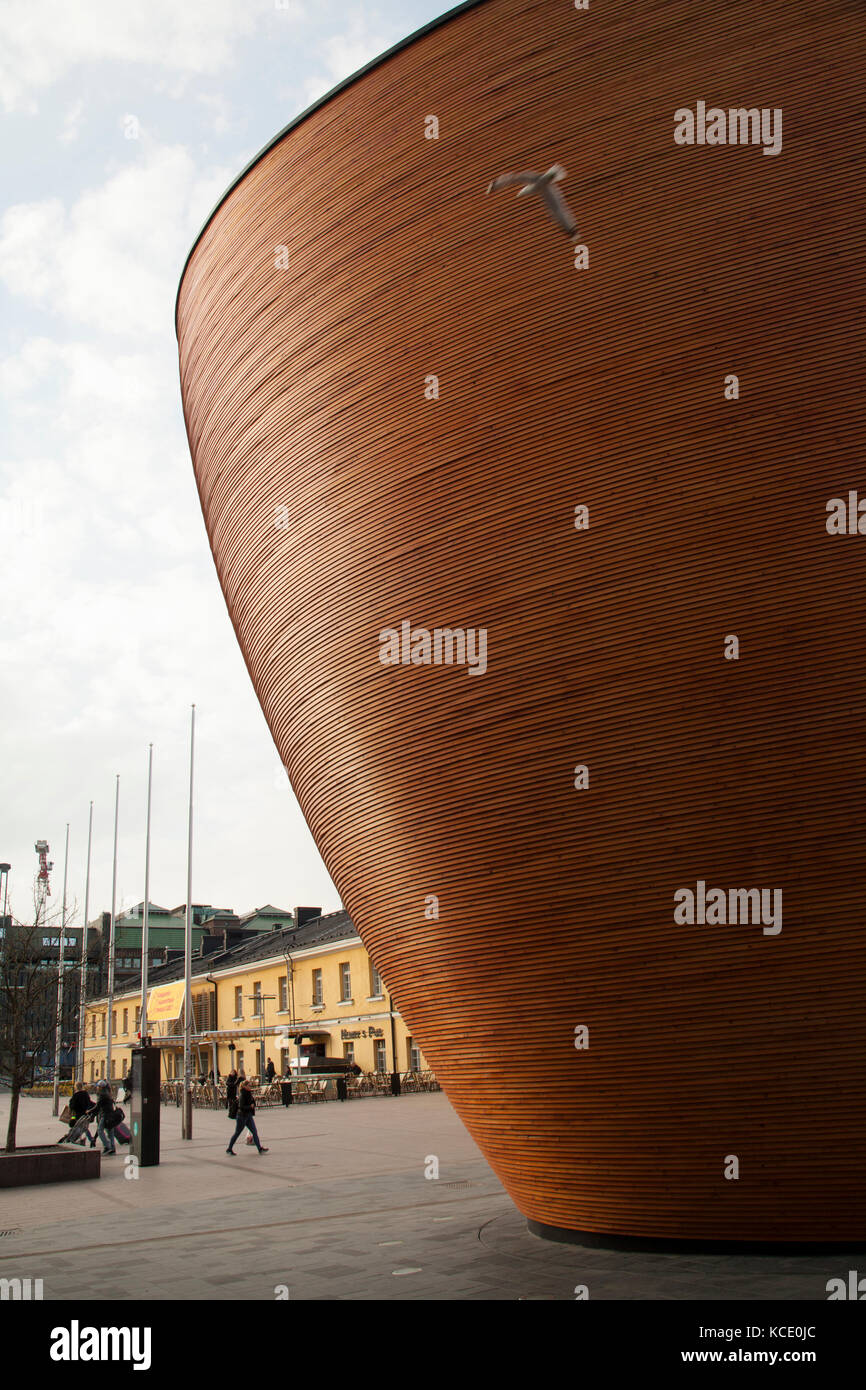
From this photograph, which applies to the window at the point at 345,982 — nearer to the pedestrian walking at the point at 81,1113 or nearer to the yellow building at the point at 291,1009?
the yellow building at the point at 291,1009

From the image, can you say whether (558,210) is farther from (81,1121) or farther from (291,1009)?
(291,1009)

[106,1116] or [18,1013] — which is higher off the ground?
[18,1013]

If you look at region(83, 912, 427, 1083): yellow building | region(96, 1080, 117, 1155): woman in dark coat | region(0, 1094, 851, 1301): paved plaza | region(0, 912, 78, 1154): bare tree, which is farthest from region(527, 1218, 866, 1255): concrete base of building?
region(83, 912, 427, 1083): yellow building

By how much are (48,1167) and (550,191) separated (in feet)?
52.9

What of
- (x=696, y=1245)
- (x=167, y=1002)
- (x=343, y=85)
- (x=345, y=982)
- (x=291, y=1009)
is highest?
(x=343, y=85)

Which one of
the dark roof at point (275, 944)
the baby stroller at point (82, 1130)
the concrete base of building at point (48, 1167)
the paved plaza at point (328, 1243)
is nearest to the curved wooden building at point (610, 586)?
the paved plaza at point (328, 1243)

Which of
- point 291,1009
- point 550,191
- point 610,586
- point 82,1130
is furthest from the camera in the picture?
point 291,1009

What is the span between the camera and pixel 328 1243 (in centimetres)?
1006

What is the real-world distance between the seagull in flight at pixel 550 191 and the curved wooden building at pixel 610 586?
180mm

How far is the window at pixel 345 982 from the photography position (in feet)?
133

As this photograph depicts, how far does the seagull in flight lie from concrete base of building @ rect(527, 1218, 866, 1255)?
7.56m

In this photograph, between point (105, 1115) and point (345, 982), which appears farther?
point (345, 982)

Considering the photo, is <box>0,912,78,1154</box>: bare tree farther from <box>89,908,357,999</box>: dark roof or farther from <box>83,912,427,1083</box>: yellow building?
<box>89,908,357,999</box>: dark roof

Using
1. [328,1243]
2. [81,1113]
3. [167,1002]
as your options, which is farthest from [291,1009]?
[328,1243]
